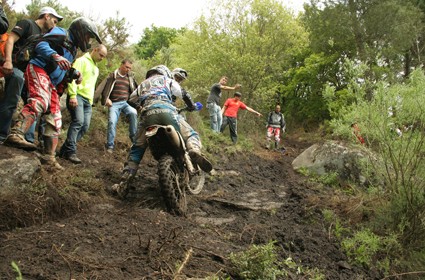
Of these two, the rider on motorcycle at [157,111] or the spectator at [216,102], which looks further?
the spectator at [216,102]

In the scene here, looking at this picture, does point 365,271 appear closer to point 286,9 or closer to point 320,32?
point 320,32

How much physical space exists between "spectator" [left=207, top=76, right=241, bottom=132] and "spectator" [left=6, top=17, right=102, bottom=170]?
6.63 metres

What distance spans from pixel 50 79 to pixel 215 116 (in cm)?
746

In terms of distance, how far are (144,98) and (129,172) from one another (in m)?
1.01

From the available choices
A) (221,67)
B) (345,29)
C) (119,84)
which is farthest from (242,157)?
(345,29)

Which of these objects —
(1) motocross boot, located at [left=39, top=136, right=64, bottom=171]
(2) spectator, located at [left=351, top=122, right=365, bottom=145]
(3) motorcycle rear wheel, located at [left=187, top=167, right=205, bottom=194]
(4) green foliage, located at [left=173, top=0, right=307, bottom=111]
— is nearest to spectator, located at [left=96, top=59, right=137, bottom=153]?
(3) motorcycle rear wheel, located at [left=187, top=167, right=205, bottom=194]

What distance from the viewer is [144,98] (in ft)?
15.8

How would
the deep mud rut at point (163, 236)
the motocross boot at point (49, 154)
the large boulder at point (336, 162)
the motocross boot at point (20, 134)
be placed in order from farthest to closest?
the large boulder at point (336, 162), the motocross boot at point (49, 154), the motocross boot at point (20, 134), the deep mud rut at point (163, 236)

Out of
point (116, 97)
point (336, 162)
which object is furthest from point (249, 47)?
point (116, 97)

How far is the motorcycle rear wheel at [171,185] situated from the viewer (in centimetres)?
420

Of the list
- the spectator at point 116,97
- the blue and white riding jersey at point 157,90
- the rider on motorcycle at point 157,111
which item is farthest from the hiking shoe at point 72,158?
the blue and white riding jersey at point 157,90

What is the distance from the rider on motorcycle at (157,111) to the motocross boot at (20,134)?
126cm

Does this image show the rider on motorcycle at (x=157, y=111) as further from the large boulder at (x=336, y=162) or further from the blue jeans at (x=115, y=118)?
the large boulder at (x=336, y=162)

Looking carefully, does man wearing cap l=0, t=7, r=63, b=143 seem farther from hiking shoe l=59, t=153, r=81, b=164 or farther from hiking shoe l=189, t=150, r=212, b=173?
hiking shoe l=189, t=150, r=212, b=173
